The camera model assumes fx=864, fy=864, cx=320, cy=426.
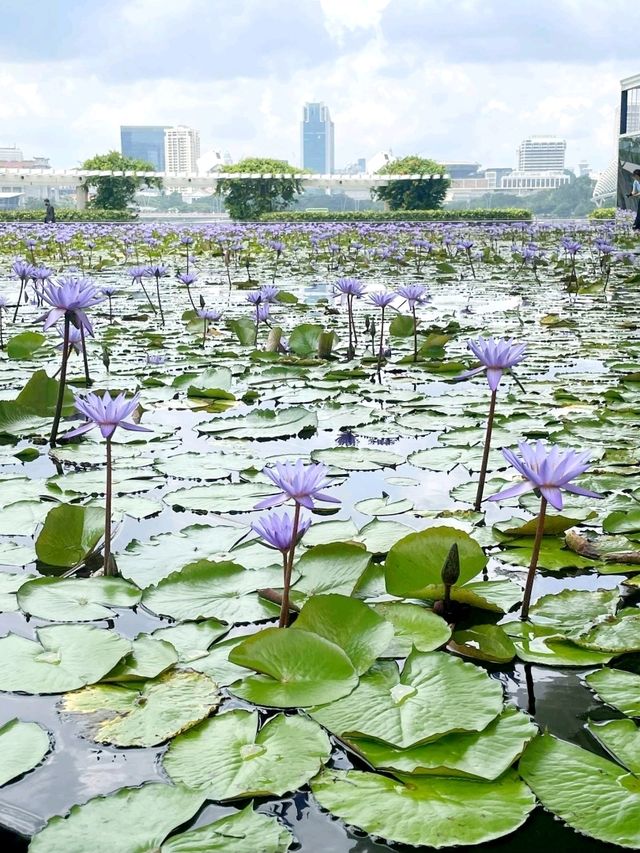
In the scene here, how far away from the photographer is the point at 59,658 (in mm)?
1208

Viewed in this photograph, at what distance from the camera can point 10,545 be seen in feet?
5.39

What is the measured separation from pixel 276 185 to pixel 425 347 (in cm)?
2597

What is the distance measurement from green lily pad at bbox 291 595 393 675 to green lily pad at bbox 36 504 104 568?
53cm

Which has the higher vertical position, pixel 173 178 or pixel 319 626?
pixel 173 178

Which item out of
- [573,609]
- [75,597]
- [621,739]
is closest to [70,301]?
[75,597]

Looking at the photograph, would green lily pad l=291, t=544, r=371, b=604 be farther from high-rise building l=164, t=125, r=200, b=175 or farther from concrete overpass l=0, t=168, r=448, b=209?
high-rise building l=164, t=125, r=200, b=175

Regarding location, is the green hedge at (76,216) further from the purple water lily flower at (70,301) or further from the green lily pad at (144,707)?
the green lily pad at (144,707)

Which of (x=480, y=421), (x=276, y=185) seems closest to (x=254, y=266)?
(x=480, y=421)

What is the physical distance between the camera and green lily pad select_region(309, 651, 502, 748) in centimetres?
102

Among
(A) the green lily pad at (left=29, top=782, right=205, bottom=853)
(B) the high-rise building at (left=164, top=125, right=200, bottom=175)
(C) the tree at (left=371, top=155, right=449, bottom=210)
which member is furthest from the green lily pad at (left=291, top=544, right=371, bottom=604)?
(B) the high-rise building at (left=164, top=125, right=200, bottom=175)

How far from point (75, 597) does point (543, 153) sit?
607 ft

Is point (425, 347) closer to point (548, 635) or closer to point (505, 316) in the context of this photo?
point (505, 316)

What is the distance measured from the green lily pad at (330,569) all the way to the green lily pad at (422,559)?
7cm

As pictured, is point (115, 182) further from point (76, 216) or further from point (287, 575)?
point (287, 575)
